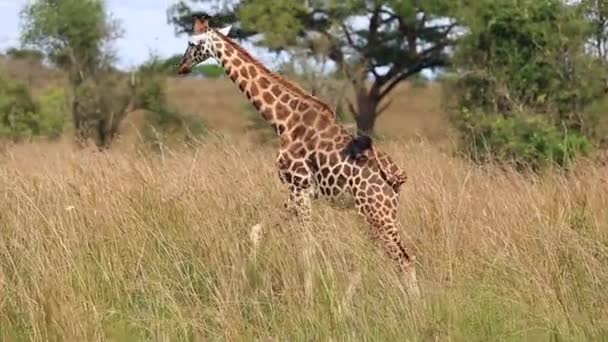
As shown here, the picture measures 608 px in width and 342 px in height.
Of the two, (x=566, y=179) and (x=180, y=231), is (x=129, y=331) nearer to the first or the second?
(x=180, y=231)

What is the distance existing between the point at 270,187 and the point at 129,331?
104 inches

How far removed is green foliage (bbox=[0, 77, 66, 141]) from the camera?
2591 centimetres

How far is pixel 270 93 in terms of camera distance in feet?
24.5

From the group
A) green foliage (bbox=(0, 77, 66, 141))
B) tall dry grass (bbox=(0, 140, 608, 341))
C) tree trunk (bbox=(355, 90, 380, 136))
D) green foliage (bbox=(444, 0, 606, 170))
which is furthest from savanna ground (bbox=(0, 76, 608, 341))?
tree trunk (bbox=(355, 90, 380, 136))

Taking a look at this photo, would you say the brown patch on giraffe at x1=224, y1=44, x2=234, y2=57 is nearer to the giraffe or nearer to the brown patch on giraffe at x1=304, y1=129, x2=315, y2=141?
the giraffe

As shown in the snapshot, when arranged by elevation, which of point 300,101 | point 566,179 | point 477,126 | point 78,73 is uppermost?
point 300,101

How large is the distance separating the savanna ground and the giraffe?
0.16 m

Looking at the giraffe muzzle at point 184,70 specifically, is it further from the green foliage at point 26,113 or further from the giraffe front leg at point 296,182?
the green foliage at point 26,113

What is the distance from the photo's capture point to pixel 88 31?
1164 inches

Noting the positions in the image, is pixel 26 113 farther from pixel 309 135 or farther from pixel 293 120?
pixel 309 135

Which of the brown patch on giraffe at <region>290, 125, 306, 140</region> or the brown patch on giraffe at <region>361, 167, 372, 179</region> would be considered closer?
the brown patch on giraffe at <region>361, 167, 372, 179</region>

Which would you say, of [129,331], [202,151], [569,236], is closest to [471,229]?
[569,236]

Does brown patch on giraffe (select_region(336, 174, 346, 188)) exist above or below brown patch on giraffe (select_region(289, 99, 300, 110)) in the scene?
below

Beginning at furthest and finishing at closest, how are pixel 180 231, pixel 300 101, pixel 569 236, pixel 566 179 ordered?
pixel 566 179, pixel 300 101, pixel 180 231, pixel 569 236
